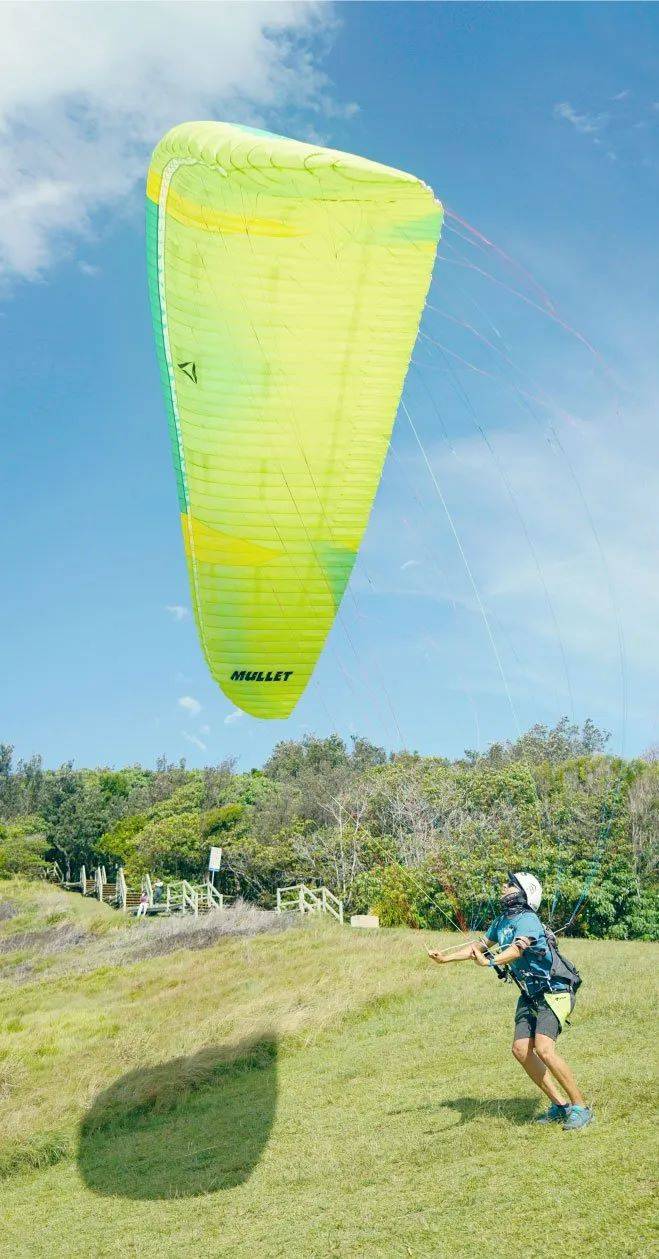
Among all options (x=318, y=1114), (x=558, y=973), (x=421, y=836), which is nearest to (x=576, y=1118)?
(x=558, y=973)

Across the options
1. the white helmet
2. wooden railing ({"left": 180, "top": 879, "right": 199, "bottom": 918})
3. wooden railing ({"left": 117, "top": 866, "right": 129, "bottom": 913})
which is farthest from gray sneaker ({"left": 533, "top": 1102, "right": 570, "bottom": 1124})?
wooden railing ({"left": 117, "top": 866, "right": 129, "bottom": 913})

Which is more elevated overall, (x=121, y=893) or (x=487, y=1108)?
(x=487, y=1108)

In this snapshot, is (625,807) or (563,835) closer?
(563,835)

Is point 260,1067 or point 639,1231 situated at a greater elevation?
point 639,1231

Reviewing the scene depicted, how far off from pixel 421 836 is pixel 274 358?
833 inches

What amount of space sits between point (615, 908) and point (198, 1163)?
62.4 ft

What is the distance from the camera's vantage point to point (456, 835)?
27.2m

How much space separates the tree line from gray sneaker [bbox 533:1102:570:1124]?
7666 mm

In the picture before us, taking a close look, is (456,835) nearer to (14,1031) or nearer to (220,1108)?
(14,1031)

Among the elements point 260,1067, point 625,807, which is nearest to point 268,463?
point 260,1067

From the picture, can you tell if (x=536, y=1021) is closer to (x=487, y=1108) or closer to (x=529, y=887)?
(x=529, y=887)

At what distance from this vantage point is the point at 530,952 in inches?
233

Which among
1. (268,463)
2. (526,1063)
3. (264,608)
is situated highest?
(268,463)

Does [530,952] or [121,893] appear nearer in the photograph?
[530,952]
